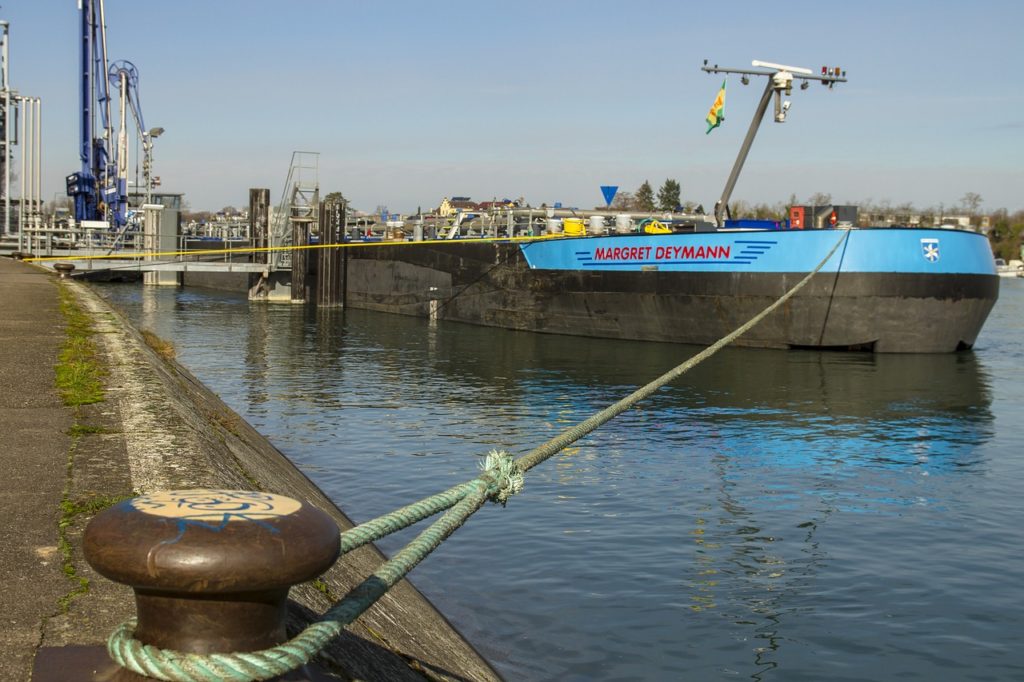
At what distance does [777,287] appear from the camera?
22.2 metres

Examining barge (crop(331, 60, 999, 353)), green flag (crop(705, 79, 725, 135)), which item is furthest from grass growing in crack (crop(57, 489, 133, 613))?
green flag (crop(705, 79, 725, 135))

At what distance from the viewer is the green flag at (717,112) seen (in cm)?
2755

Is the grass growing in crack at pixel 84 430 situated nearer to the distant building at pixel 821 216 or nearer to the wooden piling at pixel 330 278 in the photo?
the distant building at pixel 821 216

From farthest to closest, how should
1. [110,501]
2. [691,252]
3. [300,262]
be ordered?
1. [300,262]
2. [691,252]
3. [110,501]

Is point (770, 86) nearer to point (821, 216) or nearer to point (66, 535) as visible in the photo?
point (821, 216)

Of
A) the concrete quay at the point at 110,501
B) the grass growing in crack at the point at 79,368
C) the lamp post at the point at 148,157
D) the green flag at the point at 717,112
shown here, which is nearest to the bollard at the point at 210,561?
the concrete quay at the point at 110,501

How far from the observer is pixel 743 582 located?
7168 mm

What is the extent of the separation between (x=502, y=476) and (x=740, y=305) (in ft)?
63.6

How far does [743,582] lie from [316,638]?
5194 millimetres

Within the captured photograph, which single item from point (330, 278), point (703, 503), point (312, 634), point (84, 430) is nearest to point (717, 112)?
point (330, 278)

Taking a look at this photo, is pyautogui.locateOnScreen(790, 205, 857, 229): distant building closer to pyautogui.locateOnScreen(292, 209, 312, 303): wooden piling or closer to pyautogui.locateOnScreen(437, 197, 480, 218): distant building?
pyautogui.locateOnScreen(437, 197, 480, 218): distant building

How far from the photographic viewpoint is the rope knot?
396 cm

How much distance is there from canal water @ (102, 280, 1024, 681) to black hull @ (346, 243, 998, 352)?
1.57 m

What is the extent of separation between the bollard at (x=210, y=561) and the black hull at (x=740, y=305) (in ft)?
67.9
